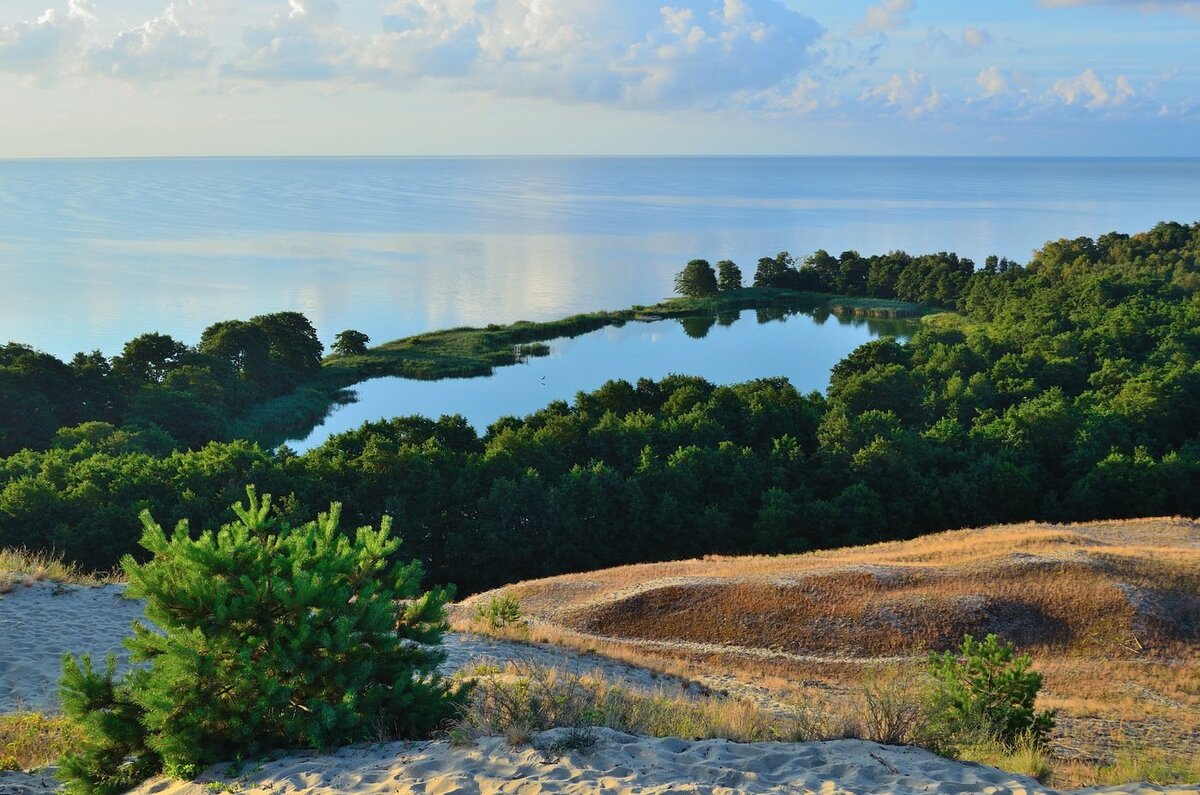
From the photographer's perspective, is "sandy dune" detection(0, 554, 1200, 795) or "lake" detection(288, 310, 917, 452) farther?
"lake" detection(288, 310, 917, 452)

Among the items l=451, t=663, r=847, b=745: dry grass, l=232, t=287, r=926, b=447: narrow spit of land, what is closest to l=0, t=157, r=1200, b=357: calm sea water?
l=232, t=287, r=926, b=447: narrow spit of land

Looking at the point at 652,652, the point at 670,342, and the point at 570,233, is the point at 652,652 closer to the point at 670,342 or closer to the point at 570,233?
the point at 670,342

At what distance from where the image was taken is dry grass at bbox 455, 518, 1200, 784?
21.7 metres

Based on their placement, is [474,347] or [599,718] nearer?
[599,718]

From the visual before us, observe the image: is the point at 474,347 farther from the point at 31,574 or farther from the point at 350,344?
the point at 31,574

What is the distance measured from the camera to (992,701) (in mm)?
13727

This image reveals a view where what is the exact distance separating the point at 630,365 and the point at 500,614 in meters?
57.0

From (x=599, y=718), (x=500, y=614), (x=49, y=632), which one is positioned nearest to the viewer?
(x=599, y=718)

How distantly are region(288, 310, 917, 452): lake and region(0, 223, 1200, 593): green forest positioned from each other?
10.9 meters

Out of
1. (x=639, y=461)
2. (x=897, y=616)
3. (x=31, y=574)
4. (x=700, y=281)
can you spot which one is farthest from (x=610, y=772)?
A: (x=700, y=281)

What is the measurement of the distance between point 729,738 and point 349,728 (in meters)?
4.78

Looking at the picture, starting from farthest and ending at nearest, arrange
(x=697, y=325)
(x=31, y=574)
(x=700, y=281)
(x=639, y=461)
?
(x=700, y=281) < (x=697, y=325) < (x=639, y=461) < (x=31, y=574)

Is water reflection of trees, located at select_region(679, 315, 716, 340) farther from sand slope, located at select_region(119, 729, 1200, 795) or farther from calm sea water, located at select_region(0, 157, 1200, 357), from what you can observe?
sand slope, located at select_region(119, 729, 1200, 795)

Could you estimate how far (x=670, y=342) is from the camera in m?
90.1
